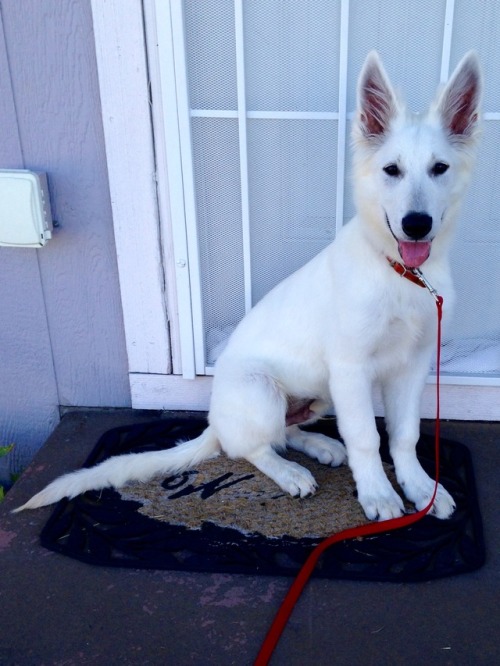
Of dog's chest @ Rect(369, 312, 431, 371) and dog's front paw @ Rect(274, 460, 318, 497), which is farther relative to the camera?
dog's front paw @ Rect(274, 460, 318, 497)

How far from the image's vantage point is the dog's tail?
7.86 feet

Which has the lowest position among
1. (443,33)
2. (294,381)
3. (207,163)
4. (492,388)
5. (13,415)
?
(13,415)

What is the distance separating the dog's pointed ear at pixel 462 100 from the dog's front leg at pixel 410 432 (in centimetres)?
87

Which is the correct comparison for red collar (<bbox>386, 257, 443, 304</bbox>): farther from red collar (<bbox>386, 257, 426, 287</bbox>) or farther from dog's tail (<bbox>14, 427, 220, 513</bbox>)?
dog's tail (<bbox>14, 427, 220, 513</bbox>)

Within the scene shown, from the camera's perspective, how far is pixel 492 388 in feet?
9.68

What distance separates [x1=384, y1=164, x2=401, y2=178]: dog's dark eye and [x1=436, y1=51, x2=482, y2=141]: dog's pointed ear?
0.84 ft

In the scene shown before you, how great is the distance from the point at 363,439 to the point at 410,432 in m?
0.26

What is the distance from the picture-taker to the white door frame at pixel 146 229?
2.55 metres

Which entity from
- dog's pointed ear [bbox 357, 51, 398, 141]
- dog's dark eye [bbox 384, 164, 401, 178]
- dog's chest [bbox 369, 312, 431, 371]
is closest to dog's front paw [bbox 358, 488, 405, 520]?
dog's chest [bbox 369, 312, 431, 371]

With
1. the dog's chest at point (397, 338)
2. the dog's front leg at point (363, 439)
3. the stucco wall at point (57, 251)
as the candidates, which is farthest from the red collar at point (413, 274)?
the stucco wall at point (57, 251)

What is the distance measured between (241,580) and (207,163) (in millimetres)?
1869

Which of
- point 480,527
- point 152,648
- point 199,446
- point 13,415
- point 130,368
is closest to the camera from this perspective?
point 152,648

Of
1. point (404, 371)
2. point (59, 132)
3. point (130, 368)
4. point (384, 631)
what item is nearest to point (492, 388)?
point (404, 371)

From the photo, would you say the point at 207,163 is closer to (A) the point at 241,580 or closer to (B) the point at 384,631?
(A) the point at 241,580
